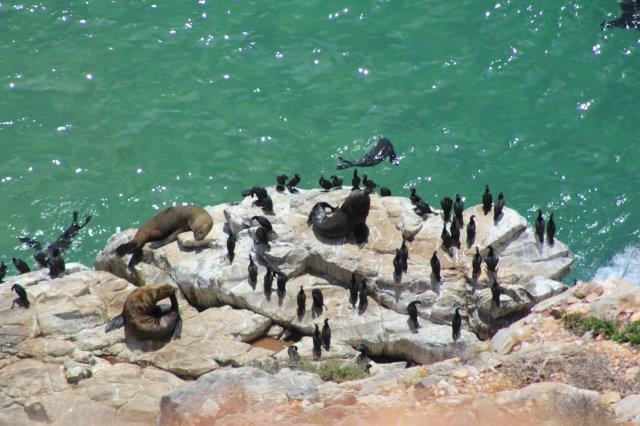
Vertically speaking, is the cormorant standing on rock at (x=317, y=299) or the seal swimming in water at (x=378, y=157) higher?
the seal swimming in water at (x=378, y=157)

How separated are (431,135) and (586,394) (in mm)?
15102

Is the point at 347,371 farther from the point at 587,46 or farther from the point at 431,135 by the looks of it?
the point at 587,46

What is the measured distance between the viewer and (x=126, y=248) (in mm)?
20109

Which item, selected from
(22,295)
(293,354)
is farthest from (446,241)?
(22,295)

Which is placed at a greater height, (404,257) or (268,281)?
(404,257)

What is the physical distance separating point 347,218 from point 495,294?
125 inches

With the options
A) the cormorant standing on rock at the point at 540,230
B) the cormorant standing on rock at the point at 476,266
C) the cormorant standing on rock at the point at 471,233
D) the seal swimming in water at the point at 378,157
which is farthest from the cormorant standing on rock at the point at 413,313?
the seal swimming in water at the point at 378,157

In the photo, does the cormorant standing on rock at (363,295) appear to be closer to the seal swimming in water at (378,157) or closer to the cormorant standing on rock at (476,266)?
the cormorant standing on rock at (476,266)

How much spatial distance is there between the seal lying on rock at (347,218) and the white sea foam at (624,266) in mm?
7244

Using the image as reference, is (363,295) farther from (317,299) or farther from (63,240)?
(63,240)

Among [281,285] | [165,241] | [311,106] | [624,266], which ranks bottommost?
[624,266]

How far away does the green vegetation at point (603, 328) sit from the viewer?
591 inches

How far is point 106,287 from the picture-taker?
19.1m

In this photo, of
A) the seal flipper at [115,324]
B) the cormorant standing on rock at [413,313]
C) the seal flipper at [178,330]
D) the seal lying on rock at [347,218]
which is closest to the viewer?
the cormorant standing on rock at [413,313]
